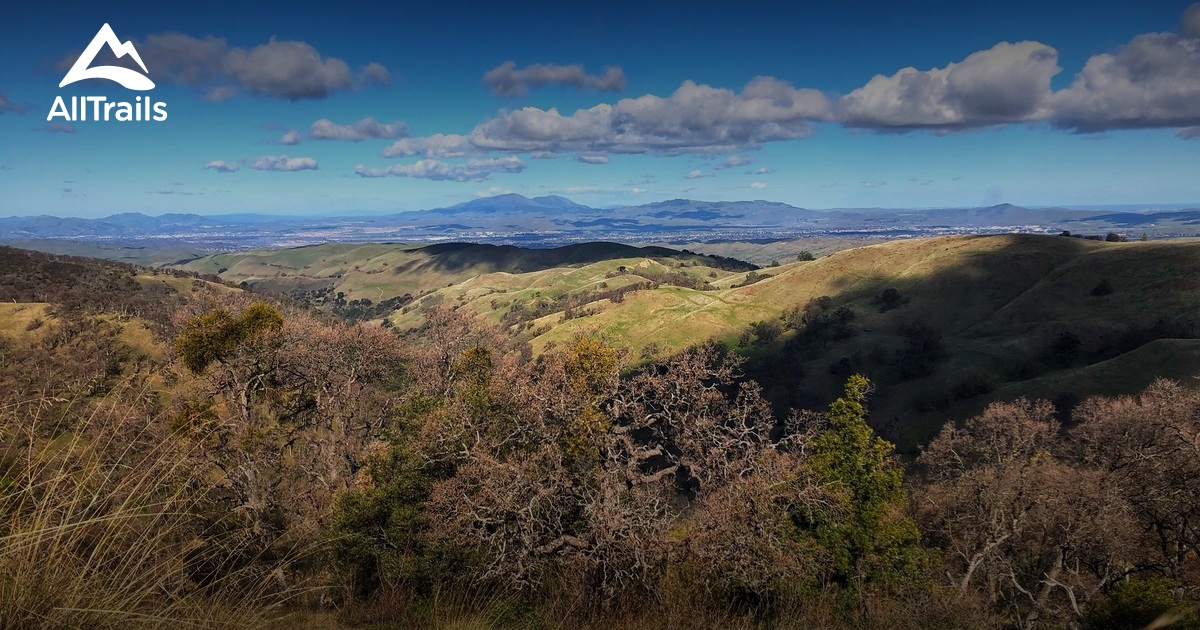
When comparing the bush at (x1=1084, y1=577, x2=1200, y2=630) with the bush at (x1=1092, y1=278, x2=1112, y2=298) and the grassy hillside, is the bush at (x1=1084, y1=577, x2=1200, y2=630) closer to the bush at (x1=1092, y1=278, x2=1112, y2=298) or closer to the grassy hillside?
the grassy hillside

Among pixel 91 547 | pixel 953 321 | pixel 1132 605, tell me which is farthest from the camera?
pixel 953 321

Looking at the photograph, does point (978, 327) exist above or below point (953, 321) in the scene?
below

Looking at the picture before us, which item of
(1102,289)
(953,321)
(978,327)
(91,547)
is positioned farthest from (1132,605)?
(1102,289)

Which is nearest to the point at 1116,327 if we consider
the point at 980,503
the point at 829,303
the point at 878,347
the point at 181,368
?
the point at 878,347

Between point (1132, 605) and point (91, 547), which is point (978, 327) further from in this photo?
point (91, 547)

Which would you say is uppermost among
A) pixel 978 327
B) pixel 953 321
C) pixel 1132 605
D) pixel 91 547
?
pixel 91 547

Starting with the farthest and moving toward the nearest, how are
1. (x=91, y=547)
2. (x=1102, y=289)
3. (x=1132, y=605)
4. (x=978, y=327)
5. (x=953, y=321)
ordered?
(x=953, y=321)
(x=978, y=327)
(x=1102, y=289)
(x=1132, y=605)
(x=91, y=547)

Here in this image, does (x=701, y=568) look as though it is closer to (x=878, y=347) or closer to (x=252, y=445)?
(x=252, y=445)
